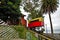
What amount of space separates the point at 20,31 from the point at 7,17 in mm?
7171

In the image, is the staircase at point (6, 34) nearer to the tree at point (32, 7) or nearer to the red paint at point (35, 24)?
the red paint at point (35, 24)

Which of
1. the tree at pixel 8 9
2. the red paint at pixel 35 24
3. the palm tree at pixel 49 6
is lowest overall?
the red paint at pixel 35 24

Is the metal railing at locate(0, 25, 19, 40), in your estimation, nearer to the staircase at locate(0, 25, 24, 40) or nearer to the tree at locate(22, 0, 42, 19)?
the staircase at locate(0, 25, 24, 40)

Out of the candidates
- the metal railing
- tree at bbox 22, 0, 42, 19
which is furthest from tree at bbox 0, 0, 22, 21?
tree at bbox 22, 0, 42, 19

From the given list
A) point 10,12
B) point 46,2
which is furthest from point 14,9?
point 46,2

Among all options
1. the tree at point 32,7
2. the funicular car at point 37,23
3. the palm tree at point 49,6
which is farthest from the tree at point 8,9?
the tree at point 32,7

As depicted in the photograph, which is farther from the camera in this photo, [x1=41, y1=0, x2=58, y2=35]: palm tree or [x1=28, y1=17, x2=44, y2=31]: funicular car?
[x1=41, y1=0, x2=58, y2=35]: palm tree

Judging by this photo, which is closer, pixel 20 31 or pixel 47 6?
pixel 20 31

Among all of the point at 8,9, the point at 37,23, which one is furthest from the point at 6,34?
the point at 37,23

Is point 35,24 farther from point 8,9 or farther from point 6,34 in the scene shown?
point 6,34

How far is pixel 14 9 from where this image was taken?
1048 inches

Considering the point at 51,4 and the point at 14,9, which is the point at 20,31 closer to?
the point at 14,9

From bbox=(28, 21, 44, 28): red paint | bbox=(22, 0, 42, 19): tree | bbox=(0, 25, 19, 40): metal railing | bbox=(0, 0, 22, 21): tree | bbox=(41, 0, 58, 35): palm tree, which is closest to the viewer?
bbox=(0, 25, 19, 40): metal railing

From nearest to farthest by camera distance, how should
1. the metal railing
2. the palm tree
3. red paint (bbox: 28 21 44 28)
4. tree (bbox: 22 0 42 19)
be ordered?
1. the metal railing
2. red paint (bbox: 28 21 44 28)
3. the palm tree
4. tree (bbox: 22 0 42 19)
